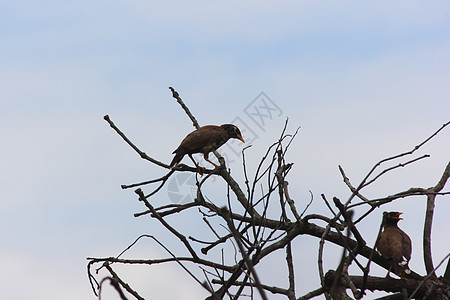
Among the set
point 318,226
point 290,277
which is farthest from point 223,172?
point 290,277

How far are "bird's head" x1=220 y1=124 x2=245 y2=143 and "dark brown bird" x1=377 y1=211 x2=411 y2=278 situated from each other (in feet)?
9.35

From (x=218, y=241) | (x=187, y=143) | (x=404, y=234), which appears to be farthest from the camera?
(x=187, y=143)

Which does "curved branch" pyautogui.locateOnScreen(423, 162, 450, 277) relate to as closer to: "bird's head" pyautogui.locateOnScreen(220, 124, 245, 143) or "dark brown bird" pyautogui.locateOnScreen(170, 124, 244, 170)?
"dark brown bird" pyautogui.locateOnScreen(170, 124, 244, 170)

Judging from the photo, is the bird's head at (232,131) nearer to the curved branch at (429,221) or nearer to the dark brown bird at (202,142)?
the dark brown bird at (202,142)

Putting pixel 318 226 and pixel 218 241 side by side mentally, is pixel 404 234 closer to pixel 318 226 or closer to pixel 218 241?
pixel 318 226

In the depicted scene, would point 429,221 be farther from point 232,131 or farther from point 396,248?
point 232,131

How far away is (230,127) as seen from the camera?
27.2 ft

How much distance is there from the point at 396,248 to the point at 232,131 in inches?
131

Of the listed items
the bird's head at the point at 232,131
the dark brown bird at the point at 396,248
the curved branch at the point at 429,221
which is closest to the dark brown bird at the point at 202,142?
the bird's head at the point at 232,131

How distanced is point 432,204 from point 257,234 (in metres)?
2.91

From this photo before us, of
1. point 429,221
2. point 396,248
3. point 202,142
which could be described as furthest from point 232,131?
point 429,221

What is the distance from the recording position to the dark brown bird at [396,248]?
541cm

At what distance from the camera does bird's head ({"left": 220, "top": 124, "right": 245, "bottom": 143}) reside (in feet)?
26.9

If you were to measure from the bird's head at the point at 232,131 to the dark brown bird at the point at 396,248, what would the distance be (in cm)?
285
